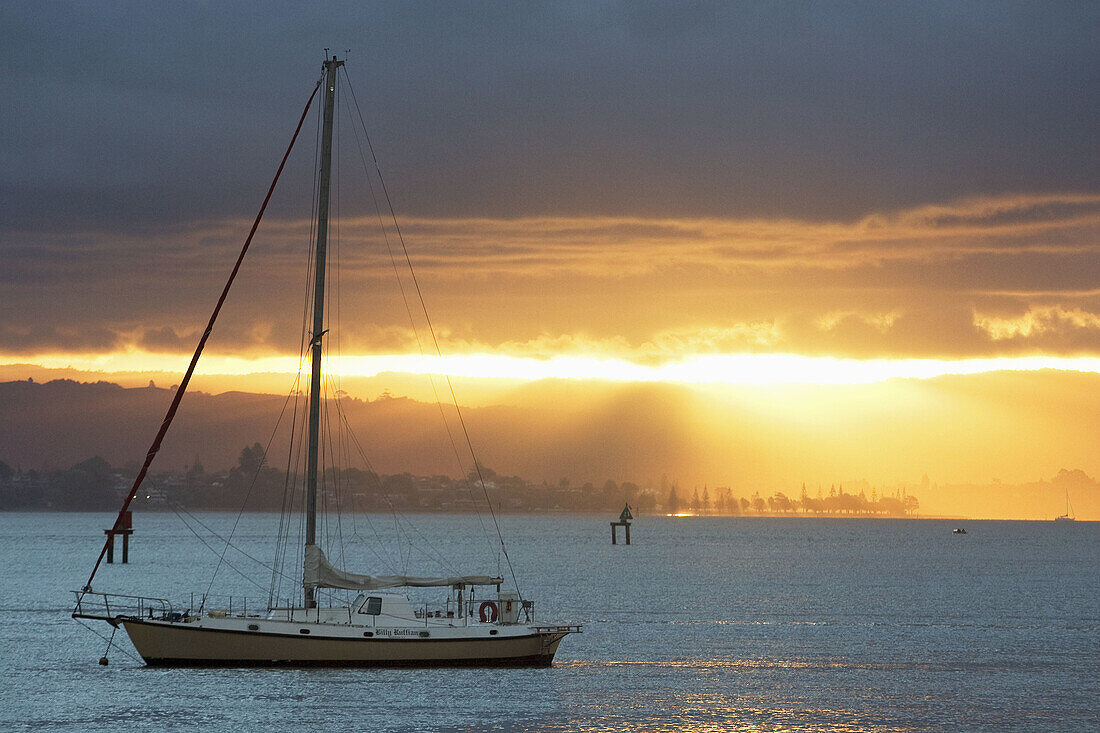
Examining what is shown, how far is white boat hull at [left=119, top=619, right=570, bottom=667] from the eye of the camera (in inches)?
2127

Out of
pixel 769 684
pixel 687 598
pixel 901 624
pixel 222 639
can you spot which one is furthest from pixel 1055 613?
pixel 222 639

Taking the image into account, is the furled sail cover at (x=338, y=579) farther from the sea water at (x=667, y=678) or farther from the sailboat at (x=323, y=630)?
the sea water at (x=667, y=678)

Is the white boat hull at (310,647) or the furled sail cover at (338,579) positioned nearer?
the white boat hull at (310,647)

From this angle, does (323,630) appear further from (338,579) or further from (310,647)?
(338,579)

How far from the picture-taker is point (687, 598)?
118125 millimetres

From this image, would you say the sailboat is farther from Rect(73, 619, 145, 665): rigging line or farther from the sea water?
Rect(73, 619, 145, 665): rigging line

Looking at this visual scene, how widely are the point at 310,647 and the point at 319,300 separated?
1457 centimetres

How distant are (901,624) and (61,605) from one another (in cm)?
6565

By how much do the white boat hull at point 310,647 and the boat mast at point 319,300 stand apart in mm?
2641

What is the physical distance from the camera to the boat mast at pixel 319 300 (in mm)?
54531

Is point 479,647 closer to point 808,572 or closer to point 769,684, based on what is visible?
point 769,684

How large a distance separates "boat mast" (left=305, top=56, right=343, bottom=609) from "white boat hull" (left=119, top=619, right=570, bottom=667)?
8.66 ft

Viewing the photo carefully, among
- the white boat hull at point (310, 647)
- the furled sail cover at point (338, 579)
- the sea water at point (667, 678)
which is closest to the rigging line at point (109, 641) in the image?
the sea water at point (667, 678)

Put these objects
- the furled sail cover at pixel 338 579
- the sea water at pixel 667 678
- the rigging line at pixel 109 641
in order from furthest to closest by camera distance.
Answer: the rigging line at pixel 109 641, the furled sail cover at pixel 338 579, the sea water at pixel 667 678
